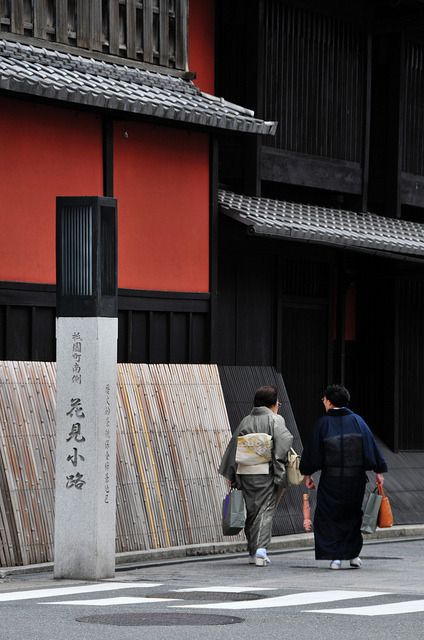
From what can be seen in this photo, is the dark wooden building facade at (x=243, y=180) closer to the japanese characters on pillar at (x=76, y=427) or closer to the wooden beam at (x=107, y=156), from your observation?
the wooden beam at (x=107, y=156)

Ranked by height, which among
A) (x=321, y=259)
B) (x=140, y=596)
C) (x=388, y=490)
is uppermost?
(x=321, y=259)

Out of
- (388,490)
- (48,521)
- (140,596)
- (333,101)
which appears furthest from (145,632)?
(333,101)

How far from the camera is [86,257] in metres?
12.0

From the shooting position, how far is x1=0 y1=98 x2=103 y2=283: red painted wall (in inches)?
563

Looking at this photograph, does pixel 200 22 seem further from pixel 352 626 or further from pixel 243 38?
pixel 352 626

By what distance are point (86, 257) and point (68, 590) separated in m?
2.92

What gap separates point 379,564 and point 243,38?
26.3 ft

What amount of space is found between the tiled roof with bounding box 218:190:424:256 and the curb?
12.1 ft

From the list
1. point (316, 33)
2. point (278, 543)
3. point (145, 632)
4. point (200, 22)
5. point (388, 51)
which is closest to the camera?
point (145, 632)

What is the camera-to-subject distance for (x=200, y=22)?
18.3m

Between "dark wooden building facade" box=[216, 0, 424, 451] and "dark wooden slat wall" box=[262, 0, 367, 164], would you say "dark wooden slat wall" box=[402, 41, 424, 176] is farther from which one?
"dark wooden slat wall" box=[262, 0, 367, 164]

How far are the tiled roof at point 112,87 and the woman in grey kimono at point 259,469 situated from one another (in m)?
3.73

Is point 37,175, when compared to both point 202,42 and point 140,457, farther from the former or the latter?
point 202,42

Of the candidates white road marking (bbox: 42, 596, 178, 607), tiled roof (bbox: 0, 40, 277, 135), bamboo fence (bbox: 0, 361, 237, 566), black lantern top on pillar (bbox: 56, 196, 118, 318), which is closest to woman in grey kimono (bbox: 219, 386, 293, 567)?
bamboo fence (bbox: 0, 361, 237, 566)
